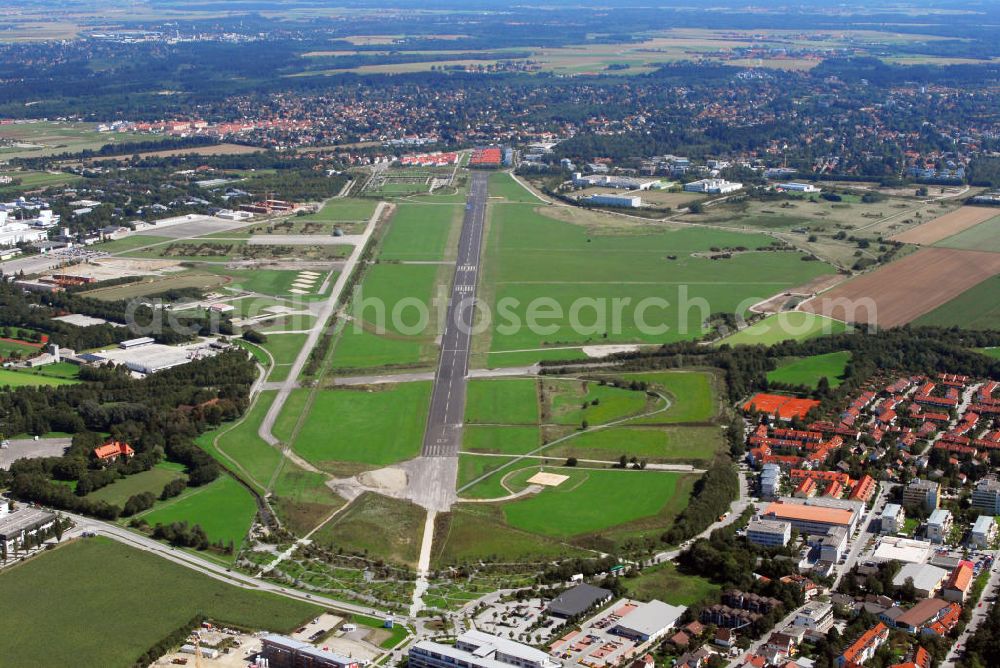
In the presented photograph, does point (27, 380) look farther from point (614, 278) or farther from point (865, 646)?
point (865, 646)

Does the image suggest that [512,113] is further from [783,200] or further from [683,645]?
[683,645]

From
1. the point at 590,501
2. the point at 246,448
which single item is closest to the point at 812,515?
the point at 590,501

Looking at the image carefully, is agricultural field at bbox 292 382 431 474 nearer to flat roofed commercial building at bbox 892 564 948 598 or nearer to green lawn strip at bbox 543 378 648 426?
green lawn strip at bbox 543 378 648 426

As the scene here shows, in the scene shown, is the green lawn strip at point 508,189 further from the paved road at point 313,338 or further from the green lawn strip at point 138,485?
the green lawn strip at point 138,485

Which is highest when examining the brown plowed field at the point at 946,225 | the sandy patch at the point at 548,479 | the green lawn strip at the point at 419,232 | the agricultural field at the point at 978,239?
the agricultural field at the point at 978,239

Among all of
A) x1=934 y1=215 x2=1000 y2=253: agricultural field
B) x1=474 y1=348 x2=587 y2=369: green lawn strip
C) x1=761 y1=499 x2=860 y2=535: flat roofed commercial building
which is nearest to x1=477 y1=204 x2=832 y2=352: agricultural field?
x1=474 y1=348 x2=587 y2=369: green lawn strip

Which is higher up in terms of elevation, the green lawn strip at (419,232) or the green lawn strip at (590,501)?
the green lawn strip at (419,232)

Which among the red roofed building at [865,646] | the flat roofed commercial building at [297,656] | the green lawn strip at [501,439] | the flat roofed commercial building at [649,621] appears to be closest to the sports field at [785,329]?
the green lawn strip at [501,439]
